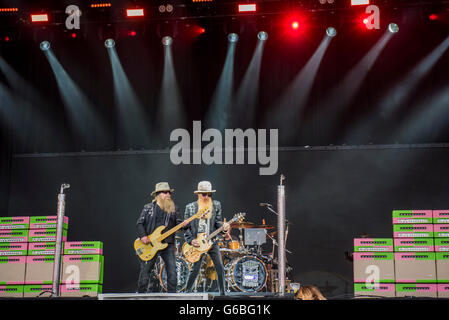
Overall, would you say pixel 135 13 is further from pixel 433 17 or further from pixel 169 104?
pixel 433 17

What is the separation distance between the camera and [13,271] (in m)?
9.12

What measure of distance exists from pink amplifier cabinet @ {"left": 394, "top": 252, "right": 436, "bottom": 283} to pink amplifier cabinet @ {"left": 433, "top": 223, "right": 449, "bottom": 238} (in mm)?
278

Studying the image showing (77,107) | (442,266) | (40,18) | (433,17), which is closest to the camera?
(442,266)

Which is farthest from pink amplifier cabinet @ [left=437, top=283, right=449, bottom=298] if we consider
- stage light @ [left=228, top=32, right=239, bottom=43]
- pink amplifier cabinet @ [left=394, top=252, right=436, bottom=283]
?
stage light @ [left=228, top=32, right=239, bottom=43]

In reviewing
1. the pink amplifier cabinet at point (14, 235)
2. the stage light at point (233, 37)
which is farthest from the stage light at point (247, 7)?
the pink amplifier cabinet at point (14, 235)

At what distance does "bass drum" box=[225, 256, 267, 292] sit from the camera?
9.24 meters

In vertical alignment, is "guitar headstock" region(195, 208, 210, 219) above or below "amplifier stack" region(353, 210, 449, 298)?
above

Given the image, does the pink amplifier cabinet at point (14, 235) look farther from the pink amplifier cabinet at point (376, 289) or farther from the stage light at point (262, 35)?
the stage light at point (262, 35)

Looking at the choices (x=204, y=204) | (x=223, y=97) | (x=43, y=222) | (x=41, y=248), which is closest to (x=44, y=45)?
(x=223, y=97)

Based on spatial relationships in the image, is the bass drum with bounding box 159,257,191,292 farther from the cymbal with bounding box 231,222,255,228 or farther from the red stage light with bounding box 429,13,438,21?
the red stage light with bounding box 429,13,438,21

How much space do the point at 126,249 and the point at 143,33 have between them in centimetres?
432

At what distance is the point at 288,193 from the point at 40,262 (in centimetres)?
487

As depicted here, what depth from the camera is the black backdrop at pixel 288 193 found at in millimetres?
11055

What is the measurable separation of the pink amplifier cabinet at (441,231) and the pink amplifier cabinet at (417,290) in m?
0.70
